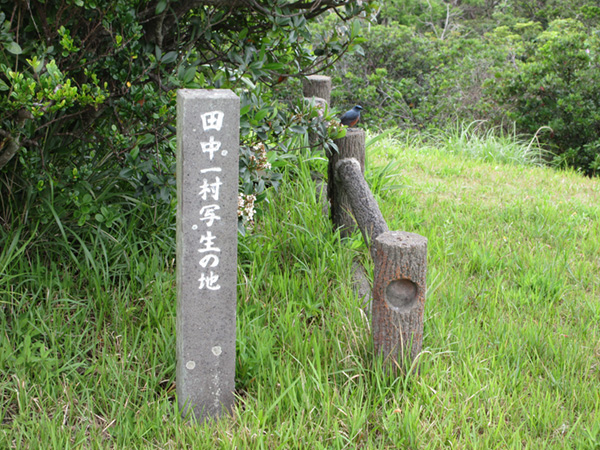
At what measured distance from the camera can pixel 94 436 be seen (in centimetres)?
221

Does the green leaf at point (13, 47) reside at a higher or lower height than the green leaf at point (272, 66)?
lower

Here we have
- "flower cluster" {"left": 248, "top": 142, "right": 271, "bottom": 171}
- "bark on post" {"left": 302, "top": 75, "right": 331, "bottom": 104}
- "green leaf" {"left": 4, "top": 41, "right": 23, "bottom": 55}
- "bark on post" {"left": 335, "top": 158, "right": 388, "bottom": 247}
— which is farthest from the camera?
"bark on post" {"left": 302, "top": 75, "right": 331, "bottom": 104}

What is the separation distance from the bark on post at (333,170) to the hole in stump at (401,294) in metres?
1.10

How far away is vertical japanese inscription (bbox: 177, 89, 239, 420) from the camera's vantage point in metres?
2.12

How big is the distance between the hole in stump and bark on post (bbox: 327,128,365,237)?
1.10 m

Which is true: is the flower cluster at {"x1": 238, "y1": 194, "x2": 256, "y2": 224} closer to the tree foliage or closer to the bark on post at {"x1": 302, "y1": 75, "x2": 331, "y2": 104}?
the tree foliage

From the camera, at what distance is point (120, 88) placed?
9.16ft

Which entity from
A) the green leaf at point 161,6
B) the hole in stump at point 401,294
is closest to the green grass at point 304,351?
the hole in stump at point 401,294

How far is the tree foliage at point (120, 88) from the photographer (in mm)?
2484

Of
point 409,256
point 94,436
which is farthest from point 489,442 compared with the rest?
point 94,436

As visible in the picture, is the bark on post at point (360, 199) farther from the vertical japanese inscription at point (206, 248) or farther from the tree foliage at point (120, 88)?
the vertical japanese inscription at point (206, 248)

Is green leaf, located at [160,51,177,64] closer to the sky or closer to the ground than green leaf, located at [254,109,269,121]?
closer to the sky

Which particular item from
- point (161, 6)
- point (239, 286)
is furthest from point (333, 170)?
point (161, 6)

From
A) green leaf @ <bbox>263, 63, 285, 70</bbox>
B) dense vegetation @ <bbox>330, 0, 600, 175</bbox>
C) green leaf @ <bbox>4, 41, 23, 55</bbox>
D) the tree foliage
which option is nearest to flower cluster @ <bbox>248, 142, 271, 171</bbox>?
the tree foliage
